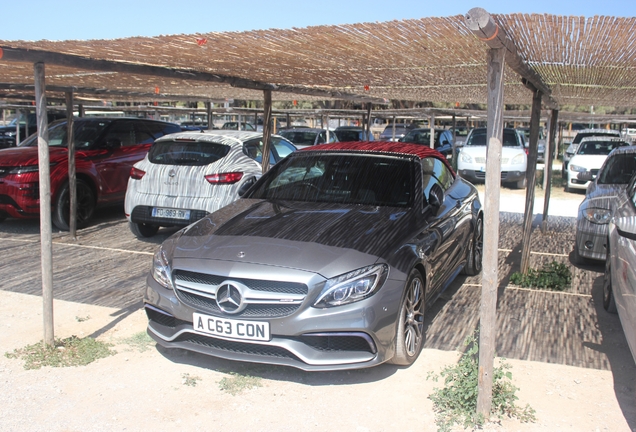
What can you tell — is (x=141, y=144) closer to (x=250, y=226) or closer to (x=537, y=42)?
(x=250, y=226)

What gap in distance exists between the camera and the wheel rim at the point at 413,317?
4.30 m

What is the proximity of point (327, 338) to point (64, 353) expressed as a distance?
7.01 feet

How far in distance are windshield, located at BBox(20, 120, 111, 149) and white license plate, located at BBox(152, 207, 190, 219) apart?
282 cm

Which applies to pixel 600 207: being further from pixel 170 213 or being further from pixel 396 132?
pixel 396 132

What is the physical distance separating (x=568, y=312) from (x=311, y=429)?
3160 mm

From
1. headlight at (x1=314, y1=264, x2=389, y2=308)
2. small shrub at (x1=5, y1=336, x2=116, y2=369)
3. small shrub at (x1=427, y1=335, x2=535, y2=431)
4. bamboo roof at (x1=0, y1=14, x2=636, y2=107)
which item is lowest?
small shrub at (x1=5, y1=336, x2=116, y2=369)

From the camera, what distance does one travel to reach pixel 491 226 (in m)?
3.62

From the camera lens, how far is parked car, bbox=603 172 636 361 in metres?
3.82

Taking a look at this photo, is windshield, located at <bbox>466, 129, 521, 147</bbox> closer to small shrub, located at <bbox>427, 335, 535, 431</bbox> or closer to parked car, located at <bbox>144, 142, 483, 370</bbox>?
parked car, located at <bbox>144, 142, 483, 370</bbox>

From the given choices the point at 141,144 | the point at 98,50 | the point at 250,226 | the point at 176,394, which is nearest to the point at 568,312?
the point at 250,226

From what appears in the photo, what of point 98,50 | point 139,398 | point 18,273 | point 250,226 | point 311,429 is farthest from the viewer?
point 18,273

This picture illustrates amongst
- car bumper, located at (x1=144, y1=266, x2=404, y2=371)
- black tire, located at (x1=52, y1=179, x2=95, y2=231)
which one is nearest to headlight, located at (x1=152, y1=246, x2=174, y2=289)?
car bumper, located at (x1=144, y1=266, x2=404, y2=371)

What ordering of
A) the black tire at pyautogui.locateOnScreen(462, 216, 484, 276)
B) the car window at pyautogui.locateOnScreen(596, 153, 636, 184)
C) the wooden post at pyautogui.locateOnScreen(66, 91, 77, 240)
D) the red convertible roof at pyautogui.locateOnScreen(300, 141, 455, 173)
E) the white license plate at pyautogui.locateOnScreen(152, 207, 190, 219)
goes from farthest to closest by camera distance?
the wooden post at pyautogui.locateOnScreen(66, 91, 77, 240)
the car window at pyautogui.locateOnScreen(596, 153, 636, 184)
the white license plate at pyautogui.locateOnScreen(152, 207, 190, 219)
the black tire at pyautogui.locateOnScreen(462, 216, 484, 276)
the red convertible roof at pyautogui.locateOnScreen(300, 141, 455, 173)

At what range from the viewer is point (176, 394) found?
13.1 feet
